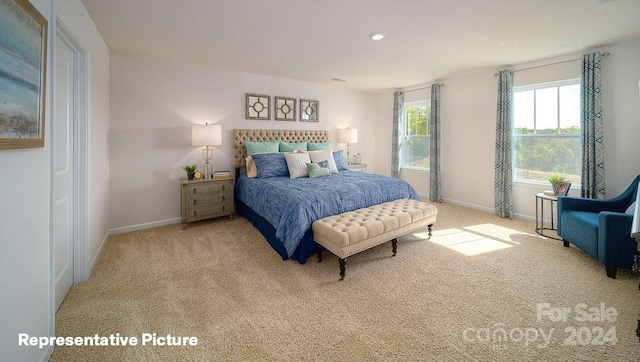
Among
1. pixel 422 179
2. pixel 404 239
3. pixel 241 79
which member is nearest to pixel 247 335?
pixel 404 239

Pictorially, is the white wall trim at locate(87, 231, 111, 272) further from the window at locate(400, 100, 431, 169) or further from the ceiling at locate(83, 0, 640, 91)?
the window at locate(400, 100, 431, 169)

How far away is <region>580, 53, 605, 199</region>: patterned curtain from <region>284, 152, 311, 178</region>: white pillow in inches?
161

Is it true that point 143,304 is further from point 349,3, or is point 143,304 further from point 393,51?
point 393,51

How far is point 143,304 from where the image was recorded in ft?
6.94

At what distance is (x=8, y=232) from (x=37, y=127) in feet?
1.97

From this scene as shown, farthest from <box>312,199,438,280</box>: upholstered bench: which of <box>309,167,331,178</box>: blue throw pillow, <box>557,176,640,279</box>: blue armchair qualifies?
<box>557,176,640,279</box>: blue armchair

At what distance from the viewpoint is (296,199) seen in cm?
290

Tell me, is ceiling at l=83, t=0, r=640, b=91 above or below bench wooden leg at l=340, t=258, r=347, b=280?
above

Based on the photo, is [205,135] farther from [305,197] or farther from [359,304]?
[359,304]

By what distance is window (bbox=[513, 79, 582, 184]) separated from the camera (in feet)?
12.9

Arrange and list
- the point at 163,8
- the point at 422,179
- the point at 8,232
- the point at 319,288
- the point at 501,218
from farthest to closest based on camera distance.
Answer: the point at 422,179 < the point at 501,218 < the point at 163,8 < the point at 319,288 < the point at 8,232

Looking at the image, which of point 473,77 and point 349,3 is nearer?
point 349,3

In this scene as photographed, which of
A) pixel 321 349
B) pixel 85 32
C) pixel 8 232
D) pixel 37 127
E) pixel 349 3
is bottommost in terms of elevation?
pixel 321 349

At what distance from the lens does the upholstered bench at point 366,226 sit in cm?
250
